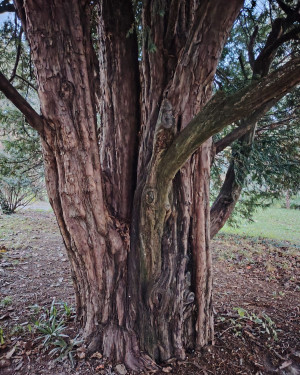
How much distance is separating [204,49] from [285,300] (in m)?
3.46

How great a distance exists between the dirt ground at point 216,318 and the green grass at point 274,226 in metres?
4.17

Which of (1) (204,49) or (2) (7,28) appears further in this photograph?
(2) (7,28)

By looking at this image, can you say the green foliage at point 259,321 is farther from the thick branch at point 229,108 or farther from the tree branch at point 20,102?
the tree branch at point 20,102

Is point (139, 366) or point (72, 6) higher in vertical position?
point (72, 6)

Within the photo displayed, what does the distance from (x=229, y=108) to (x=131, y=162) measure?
1.09m

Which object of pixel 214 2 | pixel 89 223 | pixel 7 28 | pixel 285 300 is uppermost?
pixel 7 28

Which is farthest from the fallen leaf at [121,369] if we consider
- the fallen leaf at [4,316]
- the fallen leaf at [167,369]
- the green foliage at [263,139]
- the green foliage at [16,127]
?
the green foliage at [16,127]

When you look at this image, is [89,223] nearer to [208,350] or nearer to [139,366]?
[139,366]

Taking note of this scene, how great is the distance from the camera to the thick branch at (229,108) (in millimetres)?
1207

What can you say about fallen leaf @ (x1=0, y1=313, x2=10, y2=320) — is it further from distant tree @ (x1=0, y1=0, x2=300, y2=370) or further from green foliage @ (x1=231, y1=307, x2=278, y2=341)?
A: green foliage @ (x1=231, y1=307, x2=278, y2=341)

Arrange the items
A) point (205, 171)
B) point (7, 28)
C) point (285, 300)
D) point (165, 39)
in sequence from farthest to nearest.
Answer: point (285, 300) < point (7, 28) < point (205, 171) < point (165, 39)

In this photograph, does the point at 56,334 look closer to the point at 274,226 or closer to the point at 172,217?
the point at 172,217

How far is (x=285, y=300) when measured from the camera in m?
3.46

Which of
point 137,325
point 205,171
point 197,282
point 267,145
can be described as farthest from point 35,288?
point 267,145
